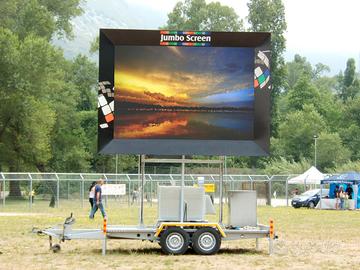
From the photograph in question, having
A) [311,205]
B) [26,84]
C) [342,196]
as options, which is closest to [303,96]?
[26,84]

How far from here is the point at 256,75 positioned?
61.5 ft

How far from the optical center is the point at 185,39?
61.2 feet

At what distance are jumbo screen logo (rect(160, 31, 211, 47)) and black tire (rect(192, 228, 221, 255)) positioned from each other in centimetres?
438

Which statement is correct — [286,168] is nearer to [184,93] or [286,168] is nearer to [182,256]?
[184,93]

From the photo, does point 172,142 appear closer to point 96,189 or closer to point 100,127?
point 100,127

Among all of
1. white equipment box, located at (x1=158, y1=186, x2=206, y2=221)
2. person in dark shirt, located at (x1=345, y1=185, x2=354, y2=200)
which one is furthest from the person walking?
white equipment box, located at (x1=158, y1=186, x2=206, y2=221)

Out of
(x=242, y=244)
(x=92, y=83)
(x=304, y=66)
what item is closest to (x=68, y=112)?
(x=92, y=83)

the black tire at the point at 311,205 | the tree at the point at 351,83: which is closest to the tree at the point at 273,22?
the tree at the point at 351,83

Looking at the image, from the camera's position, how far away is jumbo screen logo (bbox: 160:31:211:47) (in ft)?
61.0

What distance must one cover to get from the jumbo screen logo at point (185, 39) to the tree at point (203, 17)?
278 feet

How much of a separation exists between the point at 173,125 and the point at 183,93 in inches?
31.1

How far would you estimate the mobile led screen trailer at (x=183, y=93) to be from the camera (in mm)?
18453

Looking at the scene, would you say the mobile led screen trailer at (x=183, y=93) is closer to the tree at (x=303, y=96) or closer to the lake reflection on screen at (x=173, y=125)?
the lake reflection on screen at (x=173, y=125)

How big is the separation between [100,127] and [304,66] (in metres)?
159
